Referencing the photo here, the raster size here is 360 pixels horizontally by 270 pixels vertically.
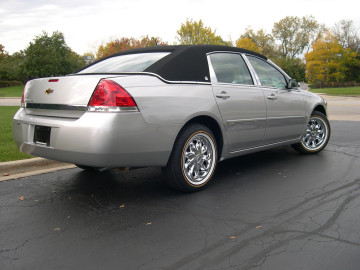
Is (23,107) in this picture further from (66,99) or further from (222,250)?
(222,250)

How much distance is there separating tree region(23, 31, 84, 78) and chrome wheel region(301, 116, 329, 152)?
159ft

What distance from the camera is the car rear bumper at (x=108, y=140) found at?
3422 millimetres

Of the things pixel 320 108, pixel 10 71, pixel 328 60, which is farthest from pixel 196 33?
pixel 320 108

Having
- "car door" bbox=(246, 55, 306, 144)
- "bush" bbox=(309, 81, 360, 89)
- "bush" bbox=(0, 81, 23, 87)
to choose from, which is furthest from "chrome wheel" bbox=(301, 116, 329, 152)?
"bush" bbox=(0, 81, 23, 87)

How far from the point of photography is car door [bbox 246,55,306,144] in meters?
5.15

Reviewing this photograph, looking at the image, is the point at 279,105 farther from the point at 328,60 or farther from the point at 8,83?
the point at 8,83

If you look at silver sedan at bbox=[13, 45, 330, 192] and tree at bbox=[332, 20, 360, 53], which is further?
tree at bbox=[332, 20, 360, 53]

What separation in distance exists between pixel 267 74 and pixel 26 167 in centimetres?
376

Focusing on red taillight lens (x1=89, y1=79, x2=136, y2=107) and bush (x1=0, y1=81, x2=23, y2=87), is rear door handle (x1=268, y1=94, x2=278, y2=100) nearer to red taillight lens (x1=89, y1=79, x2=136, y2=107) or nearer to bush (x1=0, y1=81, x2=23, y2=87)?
red taillight lens (x1=89, y1=79, x2=136, y2=107)

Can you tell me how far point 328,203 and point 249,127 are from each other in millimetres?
1432

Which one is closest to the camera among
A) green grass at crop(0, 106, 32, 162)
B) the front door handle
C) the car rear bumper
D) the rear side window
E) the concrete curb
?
the car rear bumper

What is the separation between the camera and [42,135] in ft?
12.6

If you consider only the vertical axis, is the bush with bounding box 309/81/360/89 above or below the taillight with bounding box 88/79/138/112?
above

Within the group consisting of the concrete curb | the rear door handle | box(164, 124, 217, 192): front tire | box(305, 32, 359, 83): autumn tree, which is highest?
box(305, 32, 359, 83): autumn tree
